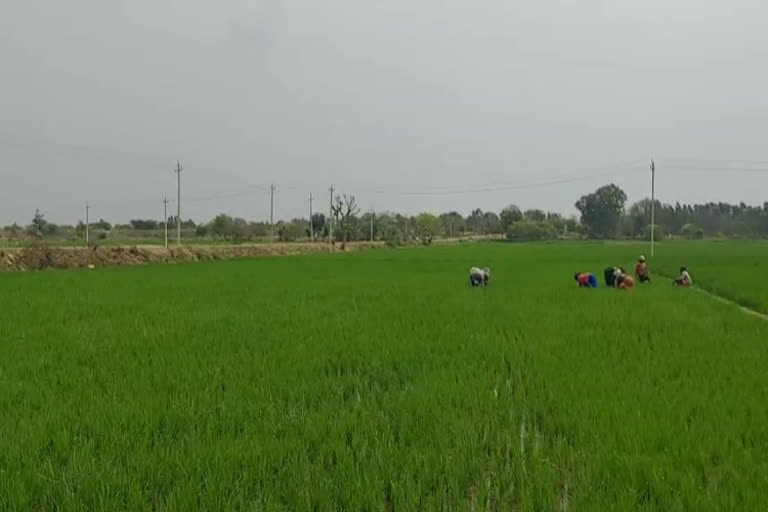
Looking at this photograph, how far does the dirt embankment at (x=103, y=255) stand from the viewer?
20219 mm

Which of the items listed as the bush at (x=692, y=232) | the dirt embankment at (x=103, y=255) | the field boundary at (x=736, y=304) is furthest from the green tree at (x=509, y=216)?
the field boundary at (x=736, y=304)

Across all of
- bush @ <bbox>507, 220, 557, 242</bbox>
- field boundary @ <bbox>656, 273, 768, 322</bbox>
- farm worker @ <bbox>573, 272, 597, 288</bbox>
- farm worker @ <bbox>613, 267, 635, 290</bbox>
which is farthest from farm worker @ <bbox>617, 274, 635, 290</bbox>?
bush @ <bbox>507, 220, 557, 242</bbox>

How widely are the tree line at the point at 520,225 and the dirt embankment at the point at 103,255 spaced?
20827 millimetres

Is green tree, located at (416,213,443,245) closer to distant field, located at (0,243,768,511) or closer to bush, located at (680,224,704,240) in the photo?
bush, located at (680,224,704,240)

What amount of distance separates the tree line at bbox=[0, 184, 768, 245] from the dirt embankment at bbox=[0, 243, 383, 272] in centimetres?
2083

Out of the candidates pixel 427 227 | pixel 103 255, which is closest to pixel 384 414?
pixel 103 255

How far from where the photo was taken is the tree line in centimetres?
5806

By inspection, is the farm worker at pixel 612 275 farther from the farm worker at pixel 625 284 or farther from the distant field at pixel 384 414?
the distant field at pixel 384 414

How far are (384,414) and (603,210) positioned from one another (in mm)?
89263

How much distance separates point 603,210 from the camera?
8500 centimetres

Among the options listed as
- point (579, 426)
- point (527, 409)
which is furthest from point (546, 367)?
point (579, 426)

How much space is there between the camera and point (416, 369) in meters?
4.43

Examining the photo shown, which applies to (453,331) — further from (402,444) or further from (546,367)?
(402,444)

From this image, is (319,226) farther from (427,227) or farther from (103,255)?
(103,255)
